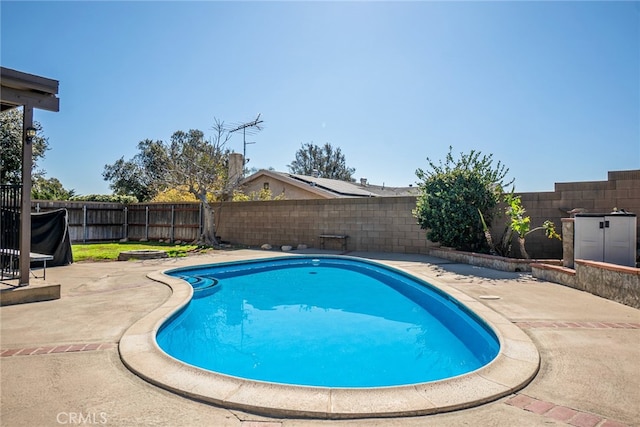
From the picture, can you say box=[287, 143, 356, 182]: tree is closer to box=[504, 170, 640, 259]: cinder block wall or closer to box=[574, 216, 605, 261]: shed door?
box=[504, 170, 640, 259]: cinder block wall

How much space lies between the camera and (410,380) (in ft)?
12.0

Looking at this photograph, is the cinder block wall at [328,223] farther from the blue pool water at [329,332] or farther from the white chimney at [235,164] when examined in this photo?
the white chimney at [235,164]

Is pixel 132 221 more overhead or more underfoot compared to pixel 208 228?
more overhead

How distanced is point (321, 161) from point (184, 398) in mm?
42310

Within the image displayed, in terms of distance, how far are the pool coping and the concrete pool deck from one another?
0.06 metres

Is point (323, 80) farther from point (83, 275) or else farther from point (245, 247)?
point (83, 275)

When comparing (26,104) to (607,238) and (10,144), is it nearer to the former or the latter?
(607,238)

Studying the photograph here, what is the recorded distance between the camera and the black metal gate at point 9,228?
19.2ft

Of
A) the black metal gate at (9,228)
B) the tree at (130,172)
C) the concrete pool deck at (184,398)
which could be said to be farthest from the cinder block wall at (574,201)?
the tree at (130,172)

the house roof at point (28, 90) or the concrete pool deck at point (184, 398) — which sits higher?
the house roof at point (28, 90)

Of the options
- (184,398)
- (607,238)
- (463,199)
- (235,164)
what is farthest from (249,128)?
(184,398)

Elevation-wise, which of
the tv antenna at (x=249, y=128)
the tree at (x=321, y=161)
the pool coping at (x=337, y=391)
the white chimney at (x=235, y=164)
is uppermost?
the tree at (x=321, y=161)

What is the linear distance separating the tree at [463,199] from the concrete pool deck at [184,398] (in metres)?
4.13

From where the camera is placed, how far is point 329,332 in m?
5.33
